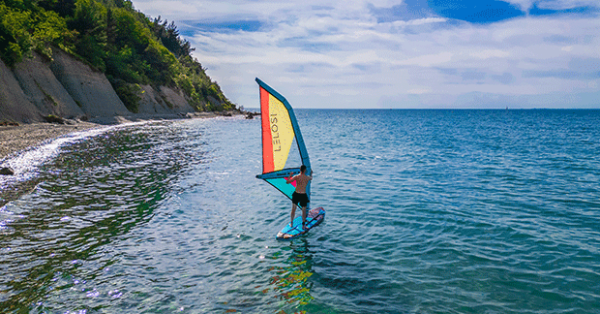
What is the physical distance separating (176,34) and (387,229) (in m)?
162

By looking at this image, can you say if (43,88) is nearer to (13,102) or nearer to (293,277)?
(13,102)

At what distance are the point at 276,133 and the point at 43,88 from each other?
156 ft

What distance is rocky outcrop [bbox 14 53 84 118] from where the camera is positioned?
42750mm

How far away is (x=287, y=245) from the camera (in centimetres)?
1235

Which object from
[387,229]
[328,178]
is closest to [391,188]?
[328,178]

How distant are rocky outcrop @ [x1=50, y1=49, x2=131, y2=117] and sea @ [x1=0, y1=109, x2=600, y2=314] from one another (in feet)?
125

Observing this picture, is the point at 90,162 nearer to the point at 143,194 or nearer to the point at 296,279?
the point at 143,194

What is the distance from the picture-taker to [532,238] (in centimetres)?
1272

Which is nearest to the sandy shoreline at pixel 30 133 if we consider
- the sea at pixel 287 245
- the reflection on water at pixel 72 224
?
the reflection on water at pixel 72 224

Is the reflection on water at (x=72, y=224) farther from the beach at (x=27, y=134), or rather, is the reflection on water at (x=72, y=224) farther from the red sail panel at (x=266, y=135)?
the red sail panel at (x=266, y=135)

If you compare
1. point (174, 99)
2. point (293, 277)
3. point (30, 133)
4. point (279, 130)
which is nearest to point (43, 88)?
point (30, 133)

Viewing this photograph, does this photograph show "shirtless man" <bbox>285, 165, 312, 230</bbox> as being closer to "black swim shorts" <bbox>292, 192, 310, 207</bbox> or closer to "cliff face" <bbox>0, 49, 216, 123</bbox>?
"black swim shorts" <bbox>292, 192, 310, 207</bbox>

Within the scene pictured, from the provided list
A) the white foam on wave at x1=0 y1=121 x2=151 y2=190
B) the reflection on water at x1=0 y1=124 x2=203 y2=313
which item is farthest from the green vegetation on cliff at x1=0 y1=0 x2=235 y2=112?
the reflection on water at x1=0 y1=124 x2=203 y2=313

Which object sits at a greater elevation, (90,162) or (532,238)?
(90,162)
